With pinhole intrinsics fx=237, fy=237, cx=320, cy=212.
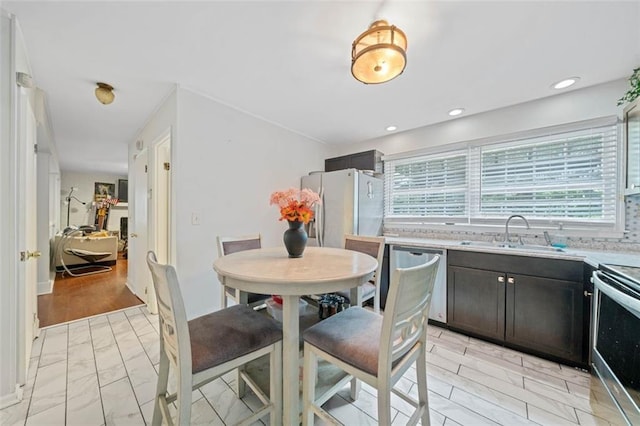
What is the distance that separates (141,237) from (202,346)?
9.76ft

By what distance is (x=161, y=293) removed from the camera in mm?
1046

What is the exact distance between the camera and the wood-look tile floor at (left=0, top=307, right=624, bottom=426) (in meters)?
1.40

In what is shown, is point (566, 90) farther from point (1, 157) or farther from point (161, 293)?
point (1, 157)

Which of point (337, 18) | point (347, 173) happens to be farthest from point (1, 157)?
point (347, 173)

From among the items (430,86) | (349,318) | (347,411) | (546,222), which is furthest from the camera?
(546,222)

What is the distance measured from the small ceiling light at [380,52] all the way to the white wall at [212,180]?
1.73m

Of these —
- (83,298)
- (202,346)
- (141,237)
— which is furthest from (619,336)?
(83,298)

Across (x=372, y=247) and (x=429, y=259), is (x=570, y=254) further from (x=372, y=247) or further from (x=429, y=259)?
(x=372, y=247)

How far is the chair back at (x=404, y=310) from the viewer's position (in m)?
0.94

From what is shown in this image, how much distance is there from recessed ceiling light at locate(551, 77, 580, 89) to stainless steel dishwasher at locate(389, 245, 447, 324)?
1.82 metres

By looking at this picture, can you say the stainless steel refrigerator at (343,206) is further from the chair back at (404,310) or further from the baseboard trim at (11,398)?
the baseboard trim at (11,398)

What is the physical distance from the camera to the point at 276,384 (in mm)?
1223

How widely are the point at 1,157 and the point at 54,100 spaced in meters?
1.84

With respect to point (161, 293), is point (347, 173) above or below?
above
